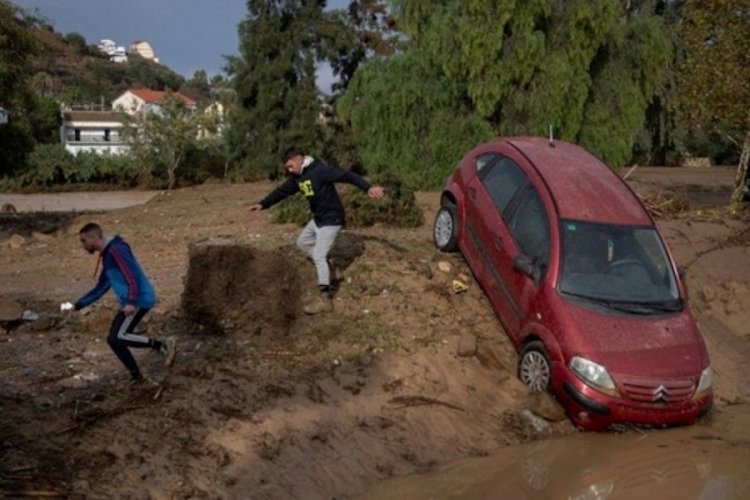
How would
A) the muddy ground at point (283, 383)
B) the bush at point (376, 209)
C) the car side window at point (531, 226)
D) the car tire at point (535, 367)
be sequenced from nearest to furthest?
the muddy ground at point (283, 383), the car tire at point (535, 367), the car side window at point (531, 226), the bush at point (376, 209)

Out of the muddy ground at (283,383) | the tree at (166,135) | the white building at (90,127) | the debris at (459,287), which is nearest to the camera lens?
the muddy ground at (283,383)

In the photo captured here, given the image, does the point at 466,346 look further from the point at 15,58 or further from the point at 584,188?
the point at 15,58

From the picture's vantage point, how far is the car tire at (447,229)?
36.9 ft

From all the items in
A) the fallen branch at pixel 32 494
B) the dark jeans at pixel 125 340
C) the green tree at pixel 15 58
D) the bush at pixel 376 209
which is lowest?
the fallen branch at pixel 32 494

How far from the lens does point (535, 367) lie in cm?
862

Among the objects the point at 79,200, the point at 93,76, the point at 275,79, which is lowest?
the point at 79,200

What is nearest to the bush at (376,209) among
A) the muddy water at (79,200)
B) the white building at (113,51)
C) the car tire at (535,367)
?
the car tire at (535,367)

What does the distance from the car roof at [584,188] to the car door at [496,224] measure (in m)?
0.33

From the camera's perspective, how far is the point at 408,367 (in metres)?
8.77

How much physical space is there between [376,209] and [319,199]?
4.96 meters

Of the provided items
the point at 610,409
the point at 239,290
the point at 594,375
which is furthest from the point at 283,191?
the point at 610,409

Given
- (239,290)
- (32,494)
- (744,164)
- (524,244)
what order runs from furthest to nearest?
(744,164) → (239,290) → (524,244) → (32,494)

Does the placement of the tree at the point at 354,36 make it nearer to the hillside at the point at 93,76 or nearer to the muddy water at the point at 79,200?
the muddy water at the point at 79,200

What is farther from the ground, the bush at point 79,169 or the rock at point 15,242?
the rock at point 15,242
